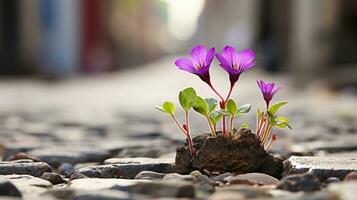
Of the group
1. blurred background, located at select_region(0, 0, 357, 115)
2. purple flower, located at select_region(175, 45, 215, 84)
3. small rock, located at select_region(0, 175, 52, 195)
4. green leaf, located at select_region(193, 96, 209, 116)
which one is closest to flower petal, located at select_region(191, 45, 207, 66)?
purple flower, located at select_region(175, 45, 215, 84)

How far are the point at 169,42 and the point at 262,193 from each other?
7910 centimetres

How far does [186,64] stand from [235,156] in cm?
27

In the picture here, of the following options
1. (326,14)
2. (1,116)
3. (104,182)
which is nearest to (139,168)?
(104,182)

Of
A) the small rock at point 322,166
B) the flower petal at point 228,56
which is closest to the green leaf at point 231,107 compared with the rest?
the flower petal at point 228,56

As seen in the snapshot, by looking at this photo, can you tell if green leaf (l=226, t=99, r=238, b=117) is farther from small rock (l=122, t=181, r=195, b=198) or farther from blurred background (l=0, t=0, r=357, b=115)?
blurred background (l=0, t=0, r=357, b=115)

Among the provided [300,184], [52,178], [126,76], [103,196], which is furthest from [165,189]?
[126,76]

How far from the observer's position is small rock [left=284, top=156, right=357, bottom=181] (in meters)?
1.89

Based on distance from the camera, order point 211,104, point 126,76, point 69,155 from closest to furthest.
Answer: point 211,104 < point 69,155 < point 126,76

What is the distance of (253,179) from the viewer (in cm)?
183

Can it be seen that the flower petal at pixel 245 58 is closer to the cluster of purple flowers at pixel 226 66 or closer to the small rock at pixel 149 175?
the cluster of purple flowers at pixel 226 66

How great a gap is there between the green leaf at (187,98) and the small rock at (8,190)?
0.51 metres

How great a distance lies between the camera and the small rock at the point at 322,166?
6.19 feet

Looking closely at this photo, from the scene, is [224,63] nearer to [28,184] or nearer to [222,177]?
[222,177]

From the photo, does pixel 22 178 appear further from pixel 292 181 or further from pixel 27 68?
pixel 27 68
